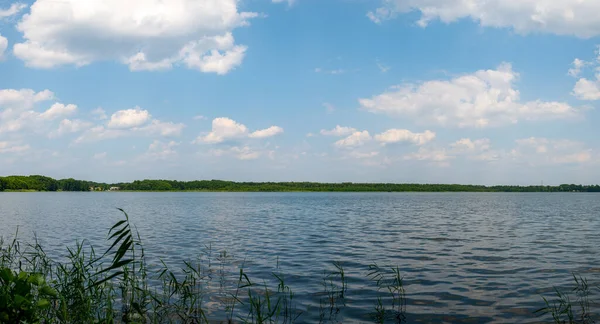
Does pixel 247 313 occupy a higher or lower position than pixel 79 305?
lower

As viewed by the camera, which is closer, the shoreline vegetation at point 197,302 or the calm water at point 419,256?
the shoreline vegetation at point 197,302

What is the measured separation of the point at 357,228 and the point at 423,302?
23.3 m

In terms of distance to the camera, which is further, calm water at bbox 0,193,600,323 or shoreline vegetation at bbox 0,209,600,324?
calm water at bbox 0,193,600,323

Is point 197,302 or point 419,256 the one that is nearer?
point 197,302

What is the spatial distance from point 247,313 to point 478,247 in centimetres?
1706

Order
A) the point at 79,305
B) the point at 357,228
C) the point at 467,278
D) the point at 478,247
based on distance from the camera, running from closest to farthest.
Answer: the point at 79,305, the point at 467,278, the point at 478,247, the point at 357,228

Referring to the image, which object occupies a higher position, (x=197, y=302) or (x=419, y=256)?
(x=419, y=256)

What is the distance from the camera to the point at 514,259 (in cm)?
2075

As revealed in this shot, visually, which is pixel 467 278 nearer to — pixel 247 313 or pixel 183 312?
pixel 247 313

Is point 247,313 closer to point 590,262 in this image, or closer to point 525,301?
point 525,301

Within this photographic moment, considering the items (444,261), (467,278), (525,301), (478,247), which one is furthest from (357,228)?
(525,301)

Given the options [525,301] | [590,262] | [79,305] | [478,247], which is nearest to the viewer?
[79,305]

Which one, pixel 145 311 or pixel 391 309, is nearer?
pixel 145 311

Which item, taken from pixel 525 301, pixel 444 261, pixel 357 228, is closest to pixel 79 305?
pixel 525 301
